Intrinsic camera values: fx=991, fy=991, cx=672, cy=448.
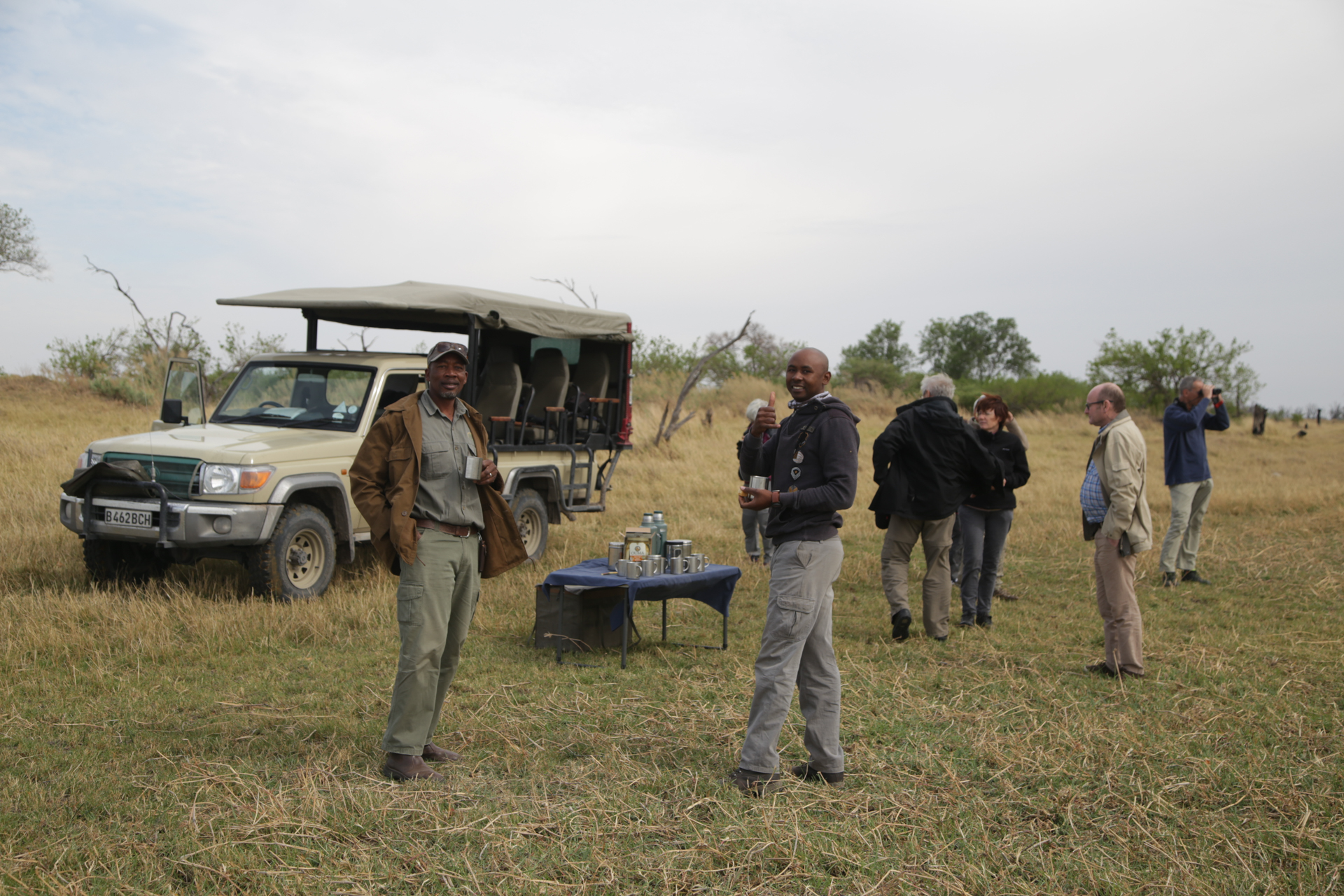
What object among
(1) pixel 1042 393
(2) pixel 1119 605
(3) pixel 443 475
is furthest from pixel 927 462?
(1) pixel 1042 393

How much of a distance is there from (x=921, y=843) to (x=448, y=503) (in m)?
2.41

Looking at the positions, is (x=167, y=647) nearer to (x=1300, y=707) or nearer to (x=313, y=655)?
(x=313, y=655)

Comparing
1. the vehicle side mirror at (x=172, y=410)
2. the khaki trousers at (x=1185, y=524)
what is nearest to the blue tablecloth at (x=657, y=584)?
the vehicle side mirror at (x=172, y=410)

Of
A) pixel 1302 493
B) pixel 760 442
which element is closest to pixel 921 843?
pixel 760 442

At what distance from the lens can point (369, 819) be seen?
390 cm

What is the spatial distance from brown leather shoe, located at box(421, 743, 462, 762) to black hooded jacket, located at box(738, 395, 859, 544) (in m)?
1.82

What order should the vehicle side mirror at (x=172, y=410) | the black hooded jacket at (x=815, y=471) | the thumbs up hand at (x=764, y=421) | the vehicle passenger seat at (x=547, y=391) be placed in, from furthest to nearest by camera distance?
1. the vehicle passenger seat at (x=547, y=391)
2. the vehicle side mirror at (x=172, y=410)
3. the thumbs up hand at (x=764, y=421)
4. the black hooded jacket at (x=815, y=471)

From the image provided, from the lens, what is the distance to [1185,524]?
380 inches

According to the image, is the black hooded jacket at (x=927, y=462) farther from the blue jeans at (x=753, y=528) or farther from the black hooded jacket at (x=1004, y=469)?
the blue jeans at (x=753, y=528)

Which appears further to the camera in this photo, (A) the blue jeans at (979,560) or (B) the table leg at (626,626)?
(A) the blue jeans at (979,560)

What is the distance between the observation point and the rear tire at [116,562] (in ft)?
27.0

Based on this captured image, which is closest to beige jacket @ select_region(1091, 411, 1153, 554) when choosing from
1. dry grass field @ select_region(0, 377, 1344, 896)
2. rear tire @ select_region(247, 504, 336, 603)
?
dry grass field @ select_region(0, 377, 1344, 896)

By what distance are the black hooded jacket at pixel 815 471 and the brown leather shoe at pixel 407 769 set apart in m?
1.83

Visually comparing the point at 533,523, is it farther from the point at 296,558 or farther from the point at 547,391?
the point at 296,558
